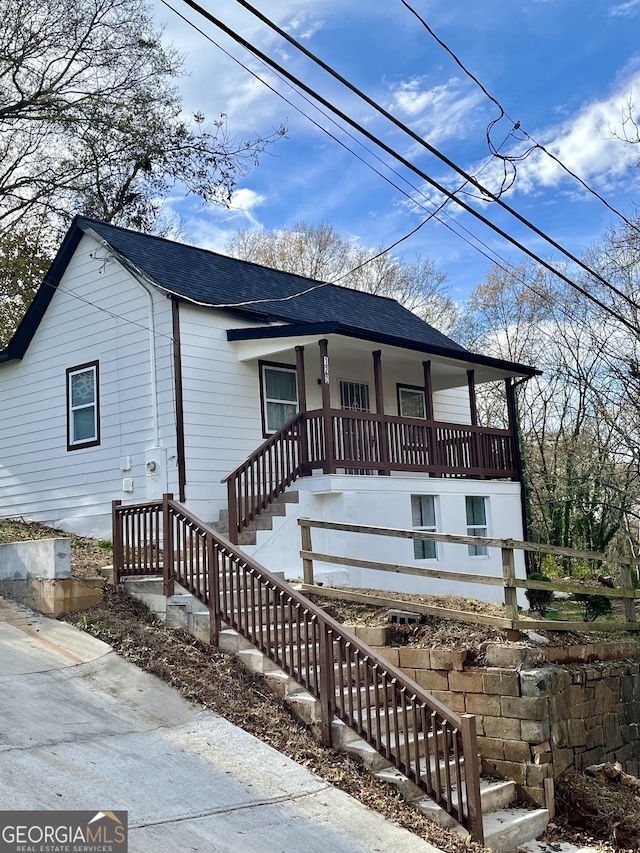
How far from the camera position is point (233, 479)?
12.5 metres

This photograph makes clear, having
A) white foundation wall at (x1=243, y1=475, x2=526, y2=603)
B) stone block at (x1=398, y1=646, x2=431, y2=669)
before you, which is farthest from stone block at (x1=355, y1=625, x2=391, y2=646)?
white foundation wall at (x1=243, y1=475, x2=526, y2=603)

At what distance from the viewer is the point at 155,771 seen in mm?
6418

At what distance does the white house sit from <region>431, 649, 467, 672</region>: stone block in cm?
448

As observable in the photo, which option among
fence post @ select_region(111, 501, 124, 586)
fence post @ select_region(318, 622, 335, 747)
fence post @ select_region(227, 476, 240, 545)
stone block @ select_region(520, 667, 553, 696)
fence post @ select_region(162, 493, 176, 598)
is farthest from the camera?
fence post @ select_region(227, 476, 240, 545)

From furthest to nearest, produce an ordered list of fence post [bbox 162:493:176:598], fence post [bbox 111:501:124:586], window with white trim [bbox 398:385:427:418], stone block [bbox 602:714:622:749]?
window with white trim [bbox 398:385:427:418] < fence post [bbox 111:501:124:586] < stone block [bbox 602:714:622:749] < fence post [bbox 162:493:176:598]

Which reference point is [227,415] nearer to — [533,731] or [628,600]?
[628,600]

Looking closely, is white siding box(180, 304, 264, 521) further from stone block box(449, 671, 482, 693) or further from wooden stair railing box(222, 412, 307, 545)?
stone block box(449, 671, 482, 693)

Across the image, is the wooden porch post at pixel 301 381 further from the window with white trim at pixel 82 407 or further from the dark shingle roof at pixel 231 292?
the window with white trim at pixel 82 407

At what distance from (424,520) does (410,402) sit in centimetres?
424

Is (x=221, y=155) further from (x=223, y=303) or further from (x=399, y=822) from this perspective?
(x=399, y=822)

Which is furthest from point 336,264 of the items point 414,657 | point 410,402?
point 414,657

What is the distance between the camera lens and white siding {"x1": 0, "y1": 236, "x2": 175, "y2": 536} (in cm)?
1462

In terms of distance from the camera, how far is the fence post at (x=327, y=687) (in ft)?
25.0

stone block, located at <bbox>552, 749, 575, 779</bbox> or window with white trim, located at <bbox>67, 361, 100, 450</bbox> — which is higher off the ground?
window with white trim, located at <bbox>67, 361, 100, 450</bbox>
